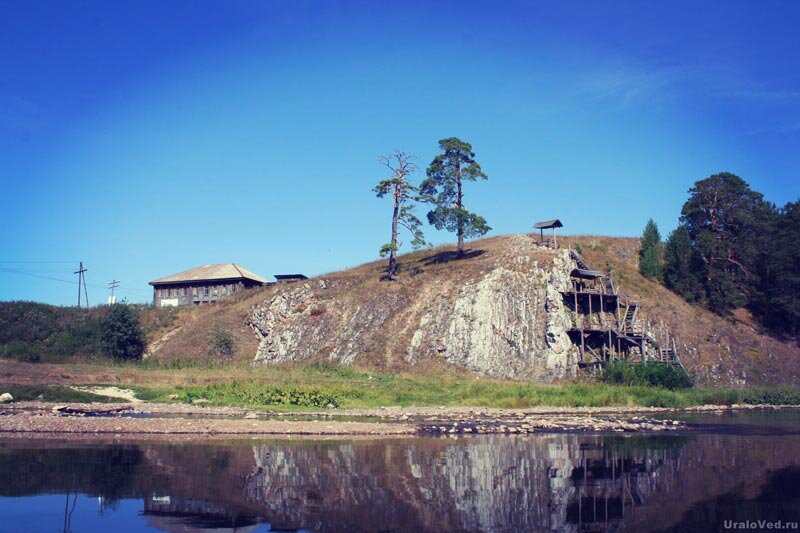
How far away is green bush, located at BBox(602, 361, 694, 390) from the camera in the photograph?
50.1 meters

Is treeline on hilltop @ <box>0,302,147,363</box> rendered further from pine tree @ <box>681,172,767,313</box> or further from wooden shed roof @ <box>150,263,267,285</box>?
pine tree @ <box>681,172,767,313</box>

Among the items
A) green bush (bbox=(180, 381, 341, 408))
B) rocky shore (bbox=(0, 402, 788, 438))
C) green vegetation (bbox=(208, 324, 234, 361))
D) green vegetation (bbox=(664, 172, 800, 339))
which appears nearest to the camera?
rocky shore (bbox=(0, 402, 788, 438))

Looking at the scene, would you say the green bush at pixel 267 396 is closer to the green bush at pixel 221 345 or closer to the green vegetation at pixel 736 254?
the green bush at pixel 221 345

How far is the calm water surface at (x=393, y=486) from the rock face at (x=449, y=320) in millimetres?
31763

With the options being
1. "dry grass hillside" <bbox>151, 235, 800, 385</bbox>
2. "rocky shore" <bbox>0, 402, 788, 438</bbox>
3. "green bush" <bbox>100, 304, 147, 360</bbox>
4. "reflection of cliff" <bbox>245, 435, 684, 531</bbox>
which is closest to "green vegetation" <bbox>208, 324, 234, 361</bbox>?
"dry grass hillside" <bbox>151, 235, 800, 385</bbox>

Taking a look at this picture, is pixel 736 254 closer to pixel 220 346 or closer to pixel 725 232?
pixel 725 232

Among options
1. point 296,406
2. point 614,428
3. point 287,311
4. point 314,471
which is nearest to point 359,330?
point 287,311

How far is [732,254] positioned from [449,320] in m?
34.1

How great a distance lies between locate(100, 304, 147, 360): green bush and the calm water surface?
40573 mm

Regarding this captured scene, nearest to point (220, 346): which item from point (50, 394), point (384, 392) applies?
point (384, 392)

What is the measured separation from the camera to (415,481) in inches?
708

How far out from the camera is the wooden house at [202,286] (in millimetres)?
82188

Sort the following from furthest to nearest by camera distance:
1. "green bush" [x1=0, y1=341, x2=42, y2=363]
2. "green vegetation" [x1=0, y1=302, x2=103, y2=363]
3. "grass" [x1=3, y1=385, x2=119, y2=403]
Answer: "green vegetation" [x1=0, y1=302, x2=103, y2=363], "green bush" [x1=0, y1=341, x2=42, y2=363], "grass" [x1=3, y1=385, x2=119, y2=403]

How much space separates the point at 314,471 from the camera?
1930 centimetres
